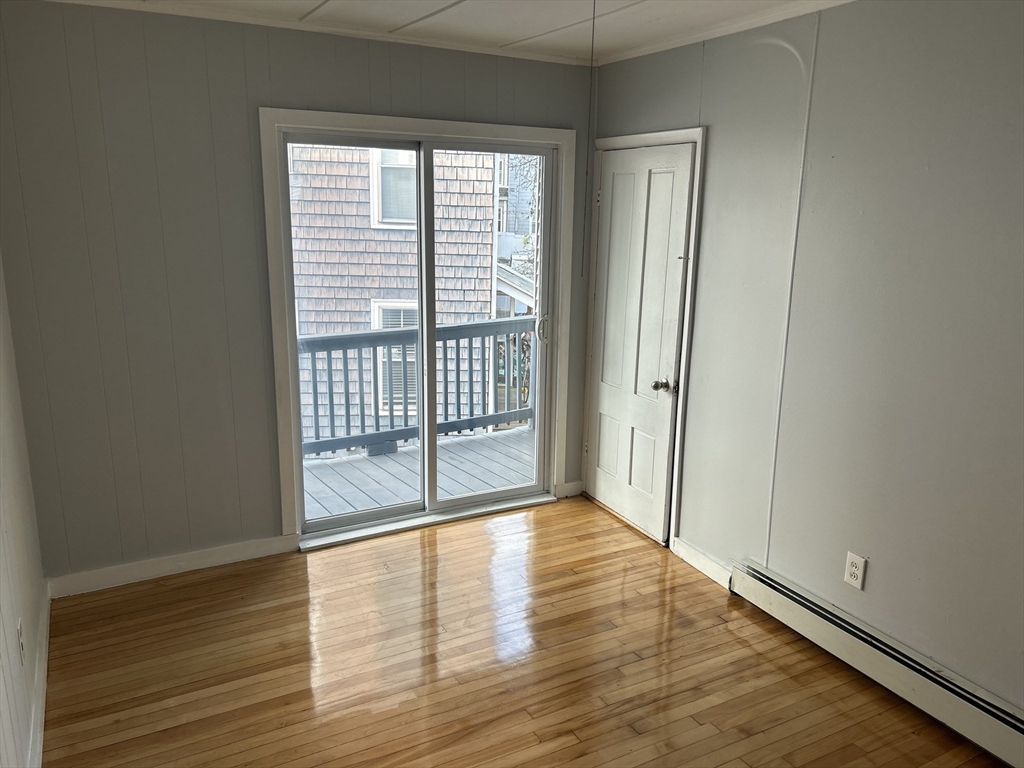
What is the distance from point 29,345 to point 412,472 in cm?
193

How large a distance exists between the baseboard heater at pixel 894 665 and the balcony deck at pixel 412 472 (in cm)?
154

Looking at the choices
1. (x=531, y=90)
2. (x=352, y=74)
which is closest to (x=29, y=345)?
(x=352, y=74)

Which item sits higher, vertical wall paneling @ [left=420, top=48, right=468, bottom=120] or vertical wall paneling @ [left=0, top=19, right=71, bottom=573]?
vertical wall paneling @ [left=420, top=48, right=468, bottom=120]

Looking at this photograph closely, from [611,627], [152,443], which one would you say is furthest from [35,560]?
[611,627]

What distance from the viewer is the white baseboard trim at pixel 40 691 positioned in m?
2.26

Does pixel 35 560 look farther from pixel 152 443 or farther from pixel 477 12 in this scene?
pixel 477 12

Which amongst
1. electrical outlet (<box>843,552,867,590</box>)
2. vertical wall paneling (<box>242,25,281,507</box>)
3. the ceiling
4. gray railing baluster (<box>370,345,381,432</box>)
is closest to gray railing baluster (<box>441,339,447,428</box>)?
gray railing baluster (<box>370,345,381,432</box>)

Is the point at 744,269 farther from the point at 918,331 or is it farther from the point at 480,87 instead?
the point at 480,87

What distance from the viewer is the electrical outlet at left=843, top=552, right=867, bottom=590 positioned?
9.05 ft

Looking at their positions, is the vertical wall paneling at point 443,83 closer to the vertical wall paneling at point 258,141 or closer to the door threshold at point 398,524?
the vertical wall paneling at point 258,141

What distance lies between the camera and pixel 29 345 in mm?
2992

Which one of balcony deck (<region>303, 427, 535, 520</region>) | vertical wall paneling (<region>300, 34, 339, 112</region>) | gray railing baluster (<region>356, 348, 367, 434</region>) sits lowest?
balcony deck (<region>303, 427, 535, 520</region>)

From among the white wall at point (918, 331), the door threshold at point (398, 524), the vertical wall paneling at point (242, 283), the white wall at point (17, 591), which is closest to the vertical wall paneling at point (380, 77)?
the vertical wall paneling at point (242, 283)

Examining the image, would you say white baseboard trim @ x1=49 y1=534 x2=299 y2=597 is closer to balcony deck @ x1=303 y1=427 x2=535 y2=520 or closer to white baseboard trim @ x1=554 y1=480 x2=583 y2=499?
balcony deck @ x1=303 y1=427 x2=535 y2=520
